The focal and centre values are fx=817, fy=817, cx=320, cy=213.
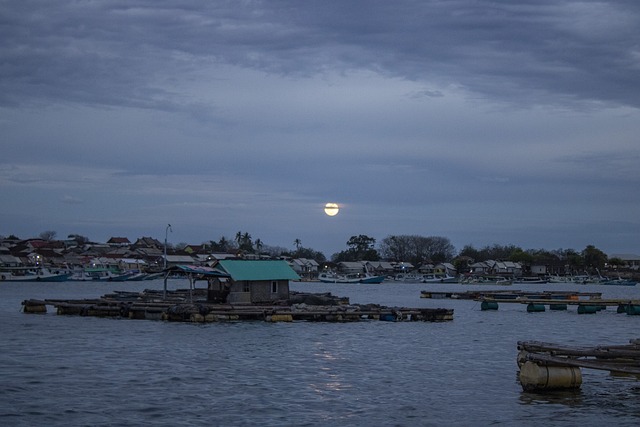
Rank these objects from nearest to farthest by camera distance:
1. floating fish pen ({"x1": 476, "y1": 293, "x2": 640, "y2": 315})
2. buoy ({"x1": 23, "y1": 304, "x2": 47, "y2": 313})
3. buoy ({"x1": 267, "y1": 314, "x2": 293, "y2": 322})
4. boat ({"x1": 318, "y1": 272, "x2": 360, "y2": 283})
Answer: buoy ({"x1": 267, "y1": 314, "x2": 293, "y2": 322}) → buoy ({"x1": 23, "y1": 304, "x2": 47, "y2": 313}) → floating fish pen ({"x1": 476, "y1": 293, "x2": 640, "y2": 315}) → boat ({"x1": 318, "y1": 272, "x2": 360, "y2": 283})

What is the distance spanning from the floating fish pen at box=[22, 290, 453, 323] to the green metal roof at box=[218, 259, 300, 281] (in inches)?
81.3

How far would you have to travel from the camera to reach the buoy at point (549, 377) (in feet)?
95.9

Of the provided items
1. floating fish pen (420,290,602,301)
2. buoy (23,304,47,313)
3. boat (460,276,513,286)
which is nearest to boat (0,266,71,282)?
floating fish pen (420,290,602,301)

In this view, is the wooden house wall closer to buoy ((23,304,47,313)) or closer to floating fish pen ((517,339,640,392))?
buoy ((23,304,47,313))

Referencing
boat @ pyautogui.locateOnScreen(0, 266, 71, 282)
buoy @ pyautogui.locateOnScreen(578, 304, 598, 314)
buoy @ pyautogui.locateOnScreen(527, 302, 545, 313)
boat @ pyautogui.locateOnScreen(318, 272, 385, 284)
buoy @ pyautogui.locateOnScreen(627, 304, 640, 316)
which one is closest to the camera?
buoy @ pyautogui.locateOnScreen(627, 304, 640, 316)

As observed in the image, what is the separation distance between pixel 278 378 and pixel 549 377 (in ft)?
35.8

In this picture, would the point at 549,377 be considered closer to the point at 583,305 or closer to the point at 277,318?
the point at 277,318

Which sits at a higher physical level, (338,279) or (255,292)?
(338,279)

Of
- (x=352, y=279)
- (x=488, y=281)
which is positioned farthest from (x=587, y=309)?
(x=488, y=281)

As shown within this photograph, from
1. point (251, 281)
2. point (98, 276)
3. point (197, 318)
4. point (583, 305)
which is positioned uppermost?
point (98, 276)

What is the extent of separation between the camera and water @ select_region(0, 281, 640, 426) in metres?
25.9

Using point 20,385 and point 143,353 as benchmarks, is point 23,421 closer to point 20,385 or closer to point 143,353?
point 20,385

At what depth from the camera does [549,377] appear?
96.2 ft

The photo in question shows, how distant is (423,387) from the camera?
32031 mm
